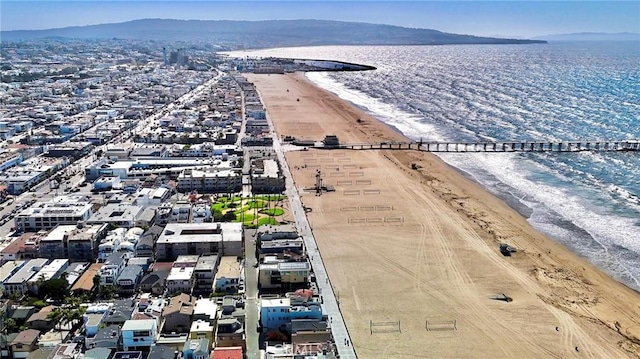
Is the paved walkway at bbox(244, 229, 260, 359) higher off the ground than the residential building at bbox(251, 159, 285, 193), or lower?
lower

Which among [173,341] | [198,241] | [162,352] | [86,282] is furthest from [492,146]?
[162,352]

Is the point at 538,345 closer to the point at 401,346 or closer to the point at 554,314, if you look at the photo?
the point at 554,314

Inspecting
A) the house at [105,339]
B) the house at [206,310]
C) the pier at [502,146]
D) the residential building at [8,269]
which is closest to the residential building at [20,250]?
the residential building at [8,269]

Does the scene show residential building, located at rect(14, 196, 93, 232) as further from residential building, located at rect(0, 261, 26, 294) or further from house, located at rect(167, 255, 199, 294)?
house, located at rect(167, 255, 199, 294)

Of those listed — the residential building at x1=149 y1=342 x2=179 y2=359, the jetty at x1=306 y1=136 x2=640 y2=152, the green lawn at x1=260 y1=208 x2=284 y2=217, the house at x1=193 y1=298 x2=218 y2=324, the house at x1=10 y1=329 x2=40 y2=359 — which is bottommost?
the house at x1=10 y1=329 x2=40 y2=359

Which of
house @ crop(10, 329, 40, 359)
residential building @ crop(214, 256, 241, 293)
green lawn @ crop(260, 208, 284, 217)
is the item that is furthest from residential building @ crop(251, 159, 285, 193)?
house @ crop(10, 329, 40, 359)

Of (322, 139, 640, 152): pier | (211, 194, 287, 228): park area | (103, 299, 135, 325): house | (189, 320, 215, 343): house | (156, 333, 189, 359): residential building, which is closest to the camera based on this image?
(156, 333, 189, 359): residential building

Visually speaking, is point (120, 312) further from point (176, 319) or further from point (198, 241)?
point (198, 241)

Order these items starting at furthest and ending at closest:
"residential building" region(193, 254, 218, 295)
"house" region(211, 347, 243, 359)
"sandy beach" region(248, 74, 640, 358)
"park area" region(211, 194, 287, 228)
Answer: "park area" region(211, 194, 287, 228), "residential building" region(193, 254, 218, 295), "sandy beach" region(248, 74, 640, 358), "house" region(211, 347, 243, 359)

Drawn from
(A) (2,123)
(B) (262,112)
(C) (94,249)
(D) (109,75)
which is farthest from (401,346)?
(D) (109,75)
